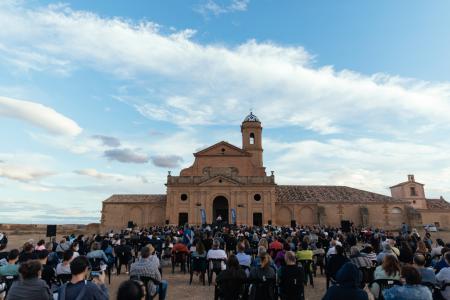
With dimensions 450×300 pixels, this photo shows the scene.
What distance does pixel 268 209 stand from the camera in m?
37.7

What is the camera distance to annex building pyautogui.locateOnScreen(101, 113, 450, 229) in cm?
3778

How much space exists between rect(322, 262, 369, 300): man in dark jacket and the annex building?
1236 inches

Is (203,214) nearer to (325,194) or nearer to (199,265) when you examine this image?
(325,194)

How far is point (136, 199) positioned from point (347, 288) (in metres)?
39.5

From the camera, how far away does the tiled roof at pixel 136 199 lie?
40.7 m

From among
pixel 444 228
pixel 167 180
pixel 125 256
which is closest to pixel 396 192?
pixel 444 228

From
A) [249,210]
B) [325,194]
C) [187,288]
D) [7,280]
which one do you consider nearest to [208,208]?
[249,210]

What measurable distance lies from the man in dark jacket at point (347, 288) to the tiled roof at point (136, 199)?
124 ft

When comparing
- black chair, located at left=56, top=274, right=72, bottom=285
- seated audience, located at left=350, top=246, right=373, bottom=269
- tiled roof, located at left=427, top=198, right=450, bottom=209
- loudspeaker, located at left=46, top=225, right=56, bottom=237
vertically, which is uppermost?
tiled roof, located at left=427, top=198, right=450, bottom=209

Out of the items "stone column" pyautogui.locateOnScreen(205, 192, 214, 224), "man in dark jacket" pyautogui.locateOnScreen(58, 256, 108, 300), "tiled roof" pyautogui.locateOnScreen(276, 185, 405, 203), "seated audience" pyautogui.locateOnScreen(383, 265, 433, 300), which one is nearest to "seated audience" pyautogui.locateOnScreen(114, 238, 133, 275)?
"man in dark jacket" pyautogui.locateOnScreen(58, 256, 108, 300)

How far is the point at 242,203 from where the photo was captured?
37.8 metres

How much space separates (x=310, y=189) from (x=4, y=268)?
40.6 metres

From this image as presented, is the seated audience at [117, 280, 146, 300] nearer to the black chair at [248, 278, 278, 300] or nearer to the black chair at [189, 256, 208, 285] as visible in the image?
the black chair at [248, 278, 278, 300]

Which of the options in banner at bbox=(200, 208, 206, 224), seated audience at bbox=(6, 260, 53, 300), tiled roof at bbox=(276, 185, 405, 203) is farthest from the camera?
tiled roof at bbox=(276, 185, 405, 203)
